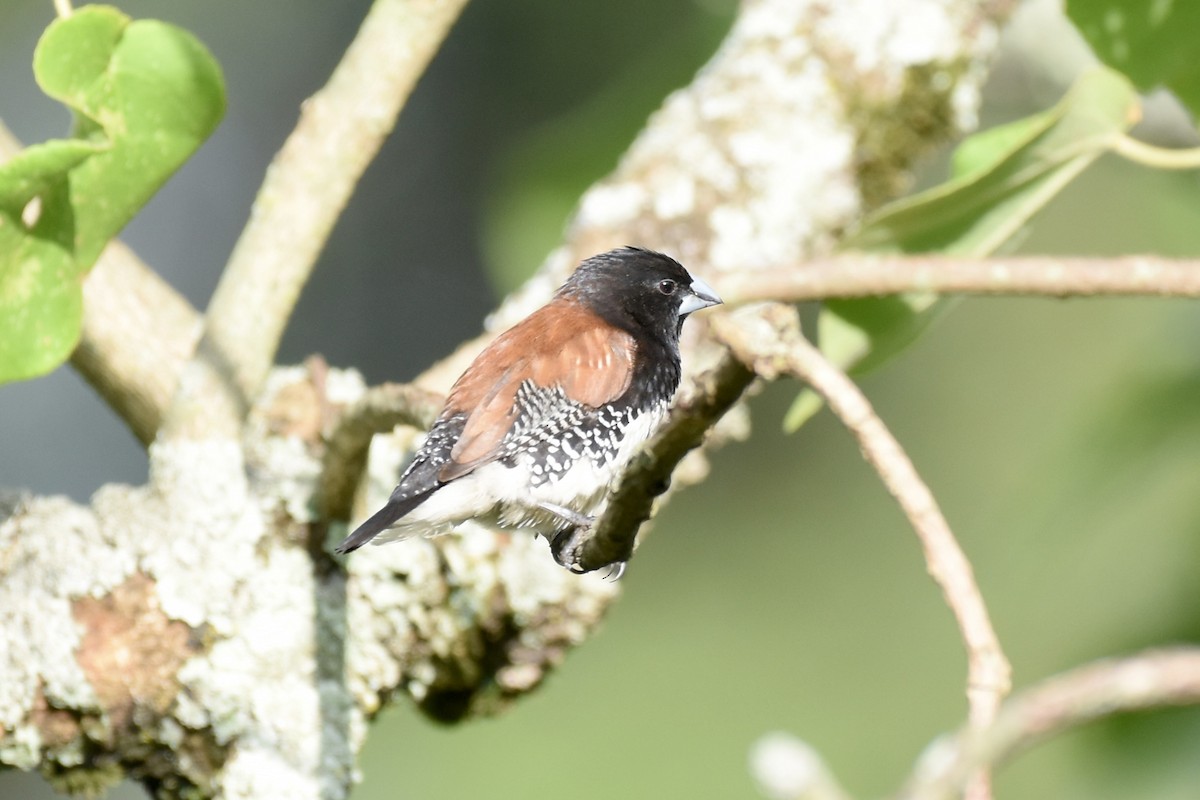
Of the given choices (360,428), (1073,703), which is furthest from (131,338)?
(1073,703)

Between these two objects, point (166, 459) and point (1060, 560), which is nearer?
point (166, 459)

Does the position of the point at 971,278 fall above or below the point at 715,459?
below

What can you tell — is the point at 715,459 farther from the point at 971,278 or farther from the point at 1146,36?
the point at 971,278

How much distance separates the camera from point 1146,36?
1.94m

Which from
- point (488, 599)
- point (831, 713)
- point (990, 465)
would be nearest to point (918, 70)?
point (488, 599)

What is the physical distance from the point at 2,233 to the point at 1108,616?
229cm

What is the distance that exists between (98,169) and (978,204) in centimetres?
→ 131

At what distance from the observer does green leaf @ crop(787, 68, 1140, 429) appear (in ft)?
6.14

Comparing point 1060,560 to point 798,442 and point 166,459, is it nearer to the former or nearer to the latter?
point 166,459

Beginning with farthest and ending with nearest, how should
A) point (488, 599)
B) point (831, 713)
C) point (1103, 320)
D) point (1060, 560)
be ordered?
point (1103, 320), point (831, 713), point (1060, 560), point (488, 599)

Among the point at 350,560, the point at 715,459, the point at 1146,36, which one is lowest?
the point at 350,560

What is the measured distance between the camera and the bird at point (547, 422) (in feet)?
5.63

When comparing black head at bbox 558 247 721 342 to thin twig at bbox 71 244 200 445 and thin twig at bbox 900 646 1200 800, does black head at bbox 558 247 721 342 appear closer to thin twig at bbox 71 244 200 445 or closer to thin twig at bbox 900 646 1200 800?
thin twig at bbox 71 244 200 445

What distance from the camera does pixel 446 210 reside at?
7191mm
